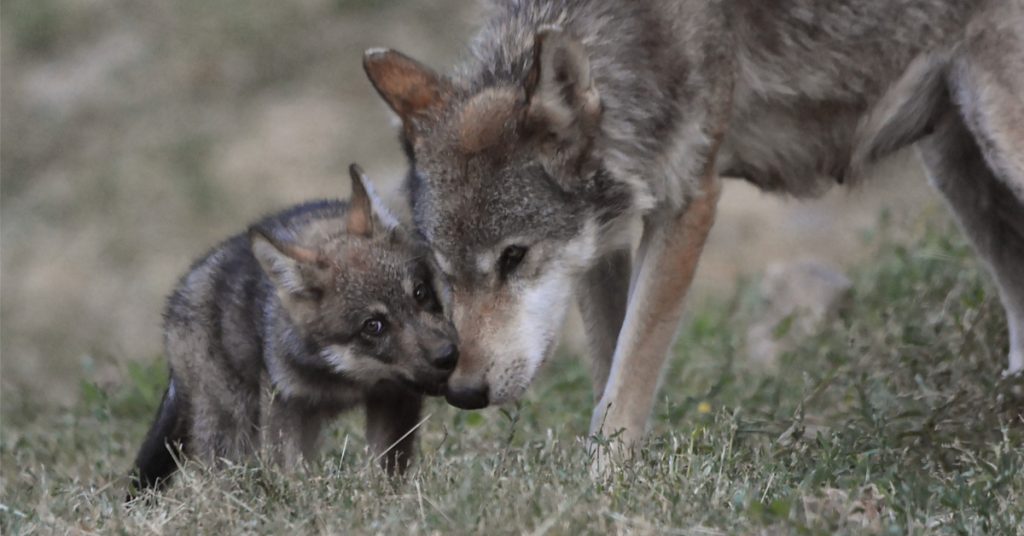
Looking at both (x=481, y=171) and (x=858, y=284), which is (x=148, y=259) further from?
(x=481, y=171)

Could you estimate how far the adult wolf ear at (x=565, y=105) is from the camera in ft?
17.3

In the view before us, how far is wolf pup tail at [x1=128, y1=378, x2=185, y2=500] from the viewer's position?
5.73 meters

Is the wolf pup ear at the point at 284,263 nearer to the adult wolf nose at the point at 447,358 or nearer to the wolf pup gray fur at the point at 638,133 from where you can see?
the wolf pup gray fur at the point at 638,133

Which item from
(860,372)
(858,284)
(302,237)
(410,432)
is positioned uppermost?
(302,237)

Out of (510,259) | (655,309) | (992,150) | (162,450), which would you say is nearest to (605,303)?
(655,309)

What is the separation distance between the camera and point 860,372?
6762 mm

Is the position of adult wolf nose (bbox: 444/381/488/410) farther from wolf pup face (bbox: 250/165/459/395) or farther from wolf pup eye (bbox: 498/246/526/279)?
wolf pup eye (bbox: 498/246/526/279)

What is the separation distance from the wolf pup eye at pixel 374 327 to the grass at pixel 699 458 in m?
0.45

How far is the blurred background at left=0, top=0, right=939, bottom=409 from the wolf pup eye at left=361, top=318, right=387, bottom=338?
5379mm

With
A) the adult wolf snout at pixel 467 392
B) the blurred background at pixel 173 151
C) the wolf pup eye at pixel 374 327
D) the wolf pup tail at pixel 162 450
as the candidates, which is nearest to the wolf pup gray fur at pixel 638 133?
the adult wolf snout at pixel 467 392

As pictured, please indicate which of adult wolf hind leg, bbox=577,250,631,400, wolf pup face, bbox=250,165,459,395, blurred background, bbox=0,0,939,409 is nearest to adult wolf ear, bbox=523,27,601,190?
wolf pup face, bbox=250,165,459,395

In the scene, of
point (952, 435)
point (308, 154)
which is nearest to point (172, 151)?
point (308, 154)

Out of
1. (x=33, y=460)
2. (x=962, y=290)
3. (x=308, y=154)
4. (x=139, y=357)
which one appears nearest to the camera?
(x=33, y=460)

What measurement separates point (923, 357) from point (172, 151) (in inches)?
333
